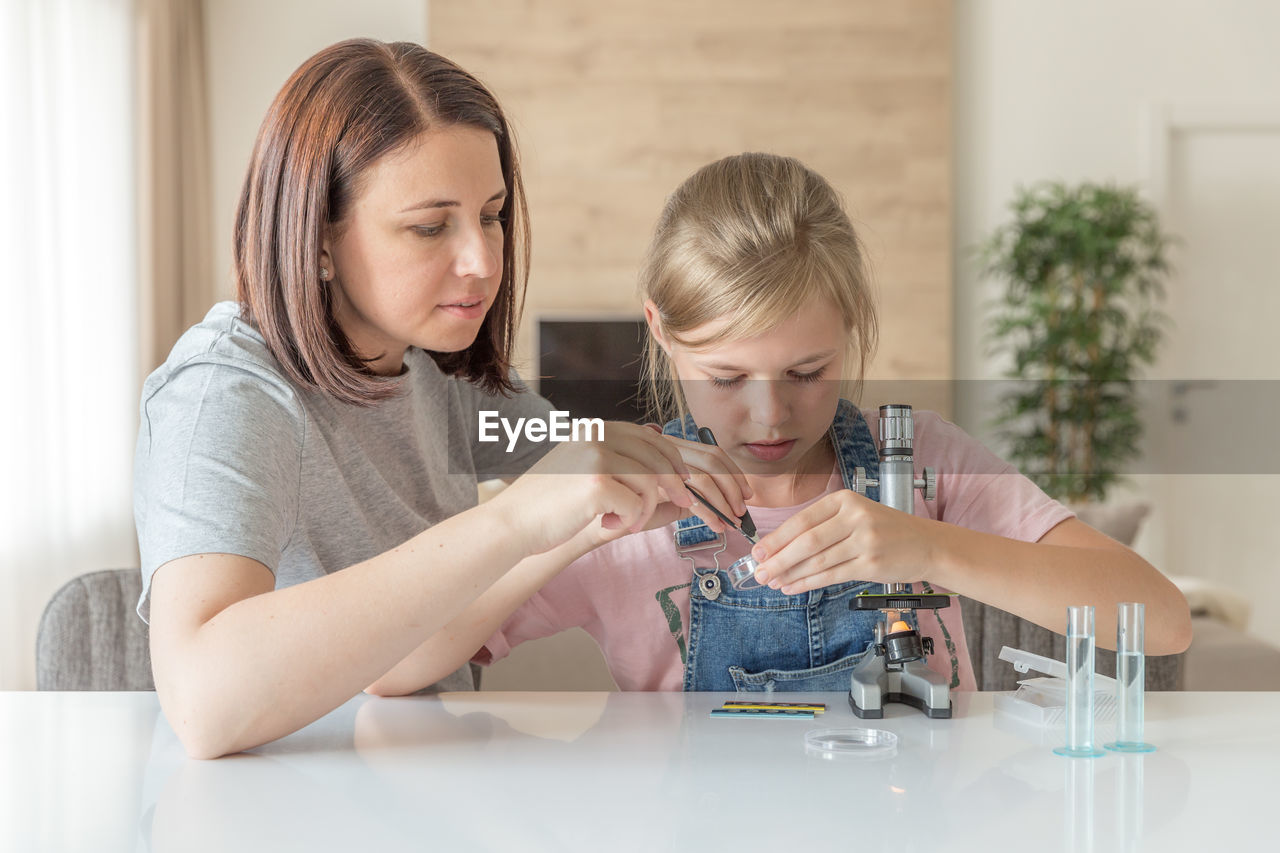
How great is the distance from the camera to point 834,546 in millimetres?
759

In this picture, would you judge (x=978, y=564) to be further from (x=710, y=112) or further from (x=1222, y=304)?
(x=1222, y=304)

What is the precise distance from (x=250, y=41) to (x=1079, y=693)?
4109mm

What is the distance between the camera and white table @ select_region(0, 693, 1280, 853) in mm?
616

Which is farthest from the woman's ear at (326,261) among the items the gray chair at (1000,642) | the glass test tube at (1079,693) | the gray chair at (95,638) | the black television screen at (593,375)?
the gray chair at (1000,642)

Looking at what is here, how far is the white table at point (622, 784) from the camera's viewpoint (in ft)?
2.02

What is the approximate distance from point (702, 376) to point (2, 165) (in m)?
2.42

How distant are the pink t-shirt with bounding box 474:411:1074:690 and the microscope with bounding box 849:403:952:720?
151mm

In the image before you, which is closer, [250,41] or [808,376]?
[808,376]

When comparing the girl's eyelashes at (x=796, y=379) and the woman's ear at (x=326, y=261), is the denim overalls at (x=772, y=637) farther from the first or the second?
the woman's ear at (x=326, y=261)

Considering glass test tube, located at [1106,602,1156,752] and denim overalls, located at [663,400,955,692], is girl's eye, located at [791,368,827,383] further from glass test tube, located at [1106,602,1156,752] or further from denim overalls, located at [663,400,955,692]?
glass test tube, located at [1106,602,1156,752]

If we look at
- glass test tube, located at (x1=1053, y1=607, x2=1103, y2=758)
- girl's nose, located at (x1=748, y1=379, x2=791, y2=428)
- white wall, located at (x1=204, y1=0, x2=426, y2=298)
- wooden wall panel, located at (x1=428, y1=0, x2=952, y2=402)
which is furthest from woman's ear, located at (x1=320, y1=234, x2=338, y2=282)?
white wall, located at (x1=204, y1=0, x2=426, y2=298)

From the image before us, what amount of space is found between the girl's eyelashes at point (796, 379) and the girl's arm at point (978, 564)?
0.11 m

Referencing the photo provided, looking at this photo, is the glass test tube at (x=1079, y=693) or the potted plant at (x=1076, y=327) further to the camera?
the potted plant at (x=1076, y=327)

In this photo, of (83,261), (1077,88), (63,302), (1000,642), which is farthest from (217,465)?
(1077,88)
